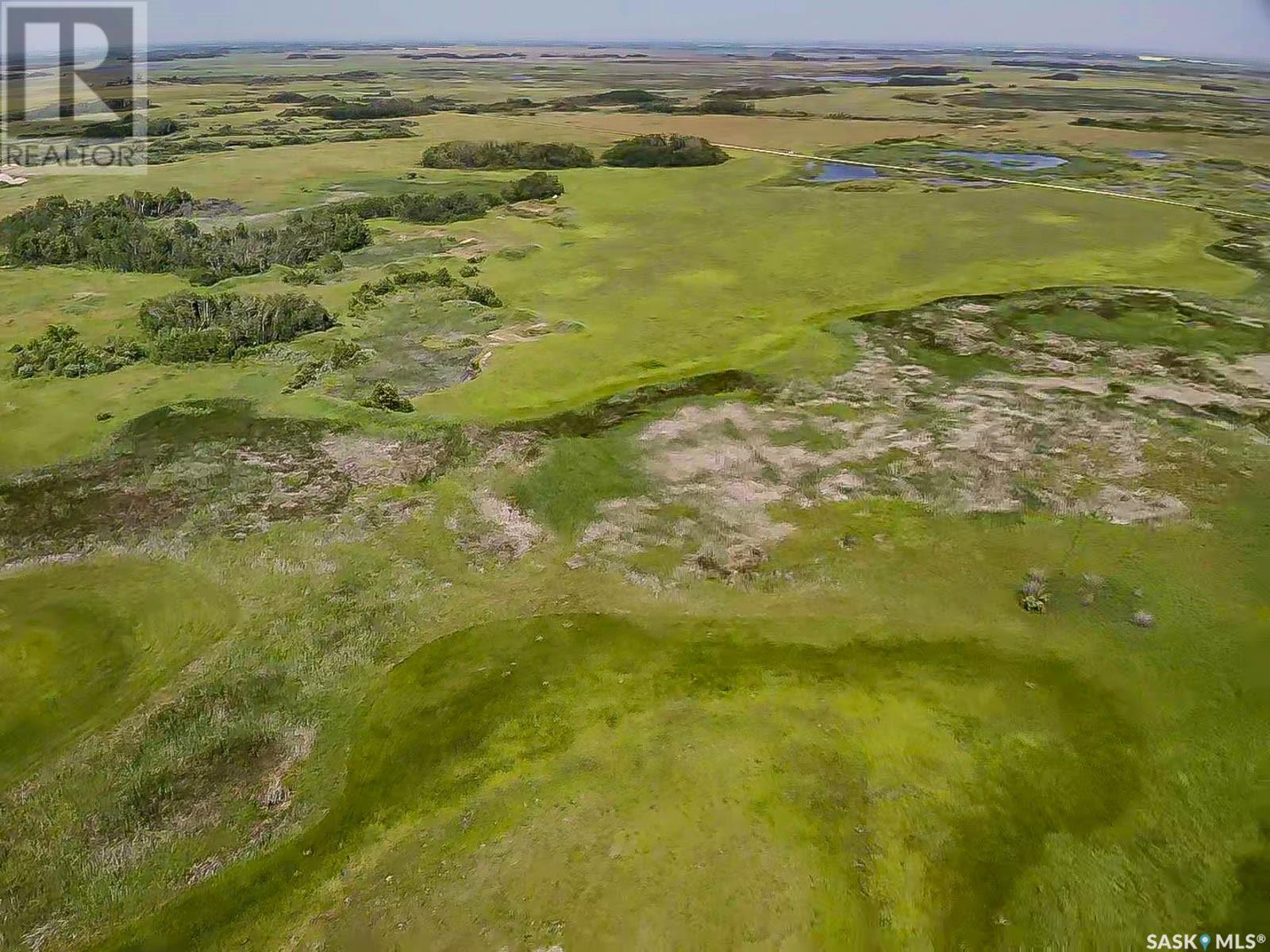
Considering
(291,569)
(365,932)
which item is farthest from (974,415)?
(365,932)

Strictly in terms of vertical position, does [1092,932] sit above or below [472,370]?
below

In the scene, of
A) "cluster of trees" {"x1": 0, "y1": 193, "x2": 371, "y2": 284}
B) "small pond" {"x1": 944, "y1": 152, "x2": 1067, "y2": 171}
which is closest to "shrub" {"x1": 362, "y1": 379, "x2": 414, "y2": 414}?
"cluster of trees" {"x1": 0, "y1": 193, "x2": 371, "y2": 284}

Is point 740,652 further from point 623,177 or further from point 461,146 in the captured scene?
point 461,146

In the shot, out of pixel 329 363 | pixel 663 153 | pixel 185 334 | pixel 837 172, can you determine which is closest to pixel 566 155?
pixel 663 153

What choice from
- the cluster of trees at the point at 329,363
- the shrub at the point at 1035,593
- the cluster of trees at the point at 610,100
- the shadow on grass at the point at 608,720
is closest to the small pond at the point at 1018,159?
the cluster of trees at the point at 610,100

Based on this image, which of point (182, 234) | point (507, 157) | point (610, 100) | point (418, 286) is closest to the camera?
point (418, 286)

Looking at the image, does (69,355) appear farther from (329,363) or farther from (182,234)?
(182,234)

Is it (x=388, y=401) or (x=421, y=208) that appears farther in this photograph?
(x=421, y=208)
